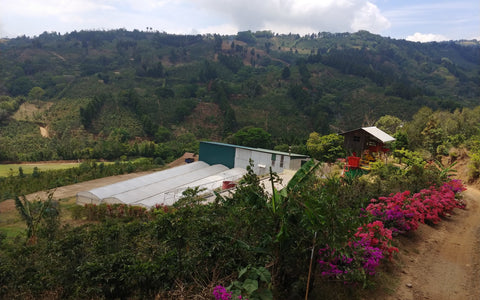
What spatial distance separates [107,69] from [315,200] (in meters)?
91.4

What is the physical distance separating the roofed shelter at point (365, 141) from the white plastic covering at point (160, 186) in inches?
326

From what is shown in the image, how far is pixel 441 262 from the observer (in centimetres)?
704

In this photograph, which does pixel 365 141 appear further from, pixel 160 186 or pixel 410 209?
pixel 160 186

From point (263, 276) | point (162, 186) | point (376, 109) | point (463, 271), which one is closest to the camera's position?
point (263, 276)

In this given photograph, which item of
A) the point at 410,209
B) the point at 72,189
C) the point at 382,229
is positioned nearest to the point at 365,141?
the point at 410,209

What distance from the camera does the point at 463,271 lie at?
21.7ft

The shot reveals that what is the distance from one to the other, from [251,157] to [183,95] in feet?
143

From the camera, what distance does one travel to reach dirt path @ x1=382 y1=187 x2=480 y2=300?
5.78 metres

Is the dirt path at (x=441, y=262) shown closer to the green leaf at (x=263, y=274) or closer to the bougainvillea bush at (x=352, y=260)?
the bougainvillea bush at (x=352, y=260)

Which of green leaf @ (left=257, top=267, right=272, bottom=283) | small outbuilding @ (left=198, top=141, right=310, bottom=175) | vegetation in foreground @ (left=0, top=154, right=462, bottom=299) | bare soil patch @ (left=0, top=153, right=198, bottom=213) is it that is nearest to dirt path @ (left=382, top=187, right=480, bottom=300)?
vegetation in foreground @ (left=0, top=154, right=462, bottom=299)

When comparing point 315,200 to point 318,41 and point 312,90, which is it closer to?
point 312,90

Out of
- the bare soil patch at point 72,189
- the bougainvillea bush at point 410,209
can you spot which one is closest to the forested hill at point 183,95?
the bare soil patch at point 72,189

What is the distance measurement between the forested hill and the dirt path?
84.2 feet

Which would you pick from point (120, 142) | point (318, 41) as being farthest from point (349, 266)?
point (318, 41)
